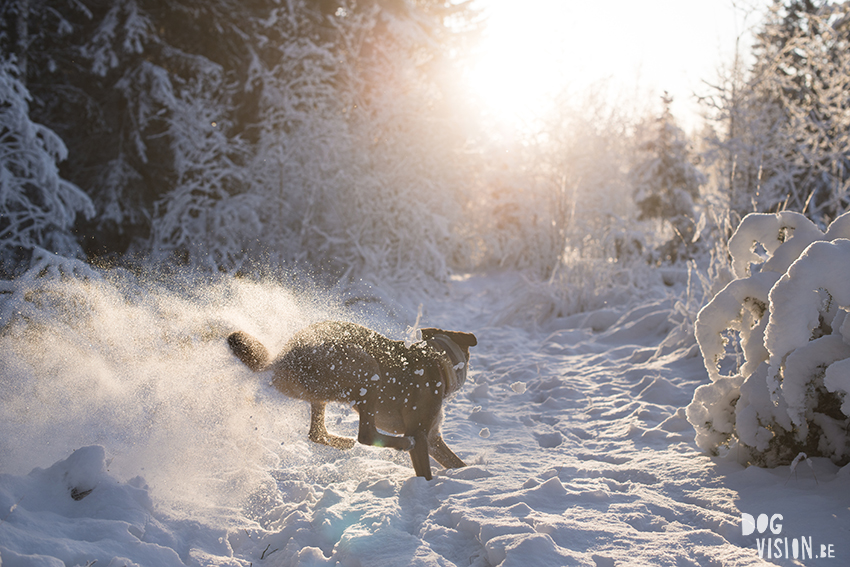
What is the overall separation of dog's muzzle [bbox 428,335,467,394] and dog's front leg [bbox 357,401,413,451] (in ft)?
1.14

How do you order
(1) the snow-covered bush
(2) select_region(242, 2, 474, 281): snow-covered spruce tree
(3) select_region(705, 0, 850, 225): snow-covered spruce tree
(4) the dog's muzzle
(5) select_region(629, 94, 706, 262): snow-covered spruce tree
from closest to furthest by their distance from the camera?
(1) the snow-covered bush < (4) the dog's muzzle < (3) select_region(705, 0, 850, 225): snow-covered spruce tree < (2) select_region(242, 2, 474, 281): snow-covered spruce tree < (5) select_region(629, 94, 706, 262): snow-covered spruce tree

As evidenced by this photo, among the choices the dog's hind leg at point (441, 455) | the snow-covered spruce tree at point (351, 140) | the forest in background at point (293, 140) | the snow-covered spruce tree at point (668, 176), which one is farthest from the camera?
the snow-covered spruce tree at point (668, 176)

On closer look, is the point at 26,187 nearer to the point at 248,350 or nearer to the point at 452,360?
the point at 248,350

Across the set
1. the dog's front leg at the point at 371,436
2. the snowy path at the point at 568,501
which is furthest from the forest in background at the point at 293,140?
the dog's front leg at the point at 371,436

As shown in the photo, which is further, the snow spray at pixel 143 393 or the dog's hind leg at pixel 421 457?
the dog's hind leg at pixel 421 457

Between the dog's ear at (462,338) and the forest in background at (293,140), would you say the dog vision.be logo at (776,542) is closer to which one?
the dog's ear at (462,338)

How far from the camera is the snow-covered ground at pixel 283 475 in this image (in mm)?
1742

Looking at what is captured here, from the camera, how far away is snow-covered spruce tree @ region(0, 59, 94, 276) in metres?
4.99

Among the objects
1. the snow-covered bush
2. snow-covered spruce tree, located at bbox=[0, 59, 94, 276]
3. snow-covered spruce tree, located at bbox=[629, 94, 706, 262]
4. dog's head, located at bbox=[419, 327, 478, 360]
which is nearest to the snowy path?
the snow-covered bush

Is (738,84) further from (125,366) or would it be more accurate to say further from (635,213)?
(125,366)

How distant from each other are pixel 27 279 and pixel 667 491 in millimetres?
3547

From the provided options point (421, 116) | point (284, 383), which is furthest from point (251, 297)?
point (421, 116)

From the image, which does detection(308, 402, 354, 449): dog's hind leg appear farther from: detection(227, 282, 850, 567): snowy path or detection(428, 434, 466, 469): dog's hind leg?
detection(428, 434, 466, 469): dog's hind leg

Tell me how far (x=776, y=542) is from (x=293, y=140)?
26.6ft
